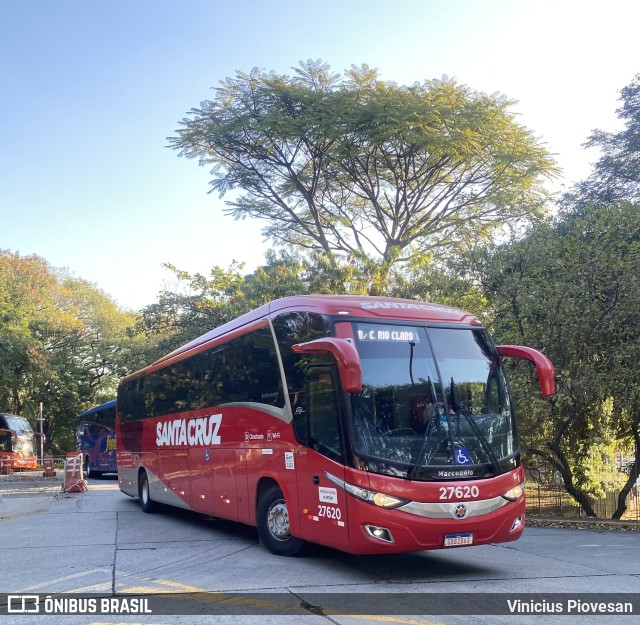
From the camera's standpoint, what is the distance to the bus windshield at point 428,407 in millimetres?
8125

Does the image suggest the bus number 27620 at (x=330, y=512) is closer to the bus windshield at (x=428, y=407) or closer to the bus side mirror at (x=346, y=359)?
the bus windshield at (x=428, y=407)

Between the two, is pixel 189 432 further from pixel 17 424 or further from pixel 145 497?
pixel 17 424

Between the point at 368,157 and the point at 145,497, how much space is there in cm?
1645

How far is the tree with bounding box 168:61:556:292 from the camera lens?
26.9m

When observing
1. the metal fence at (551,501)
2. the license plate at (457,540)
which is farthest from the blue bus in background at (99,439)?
the license plate at (457,540)

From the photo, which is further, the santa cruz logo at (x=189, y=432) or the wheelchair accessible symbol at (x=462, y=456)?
the santa cruz logo at (x=189, y=432)

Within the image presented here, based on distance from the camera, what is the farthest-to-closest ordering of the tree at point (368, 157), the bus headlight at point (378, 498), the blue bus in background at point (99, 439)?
the blue bus in background at point (99, 439), the tree at point (368, 157), the bus headlight at point (378, 498)

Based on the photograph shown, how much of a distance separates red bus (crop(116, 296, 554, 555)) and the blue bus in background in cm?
2352

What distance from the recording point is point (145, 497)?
16859mm

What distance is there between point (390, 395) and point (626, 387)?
7.52 metres

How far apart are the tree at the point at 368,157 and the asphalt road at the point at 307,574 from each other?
46.6 feet

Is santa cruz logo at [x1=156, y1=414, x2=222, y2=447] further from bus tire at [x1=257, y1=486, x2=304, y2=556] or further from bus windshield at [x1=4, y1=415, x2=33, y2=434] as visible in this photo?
bus windshield at [x1=4, y1=415, x2=33, y2=434]

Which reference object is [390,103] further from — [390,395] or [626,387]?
[390,395]

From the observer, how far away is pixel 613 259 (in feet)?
48.0
